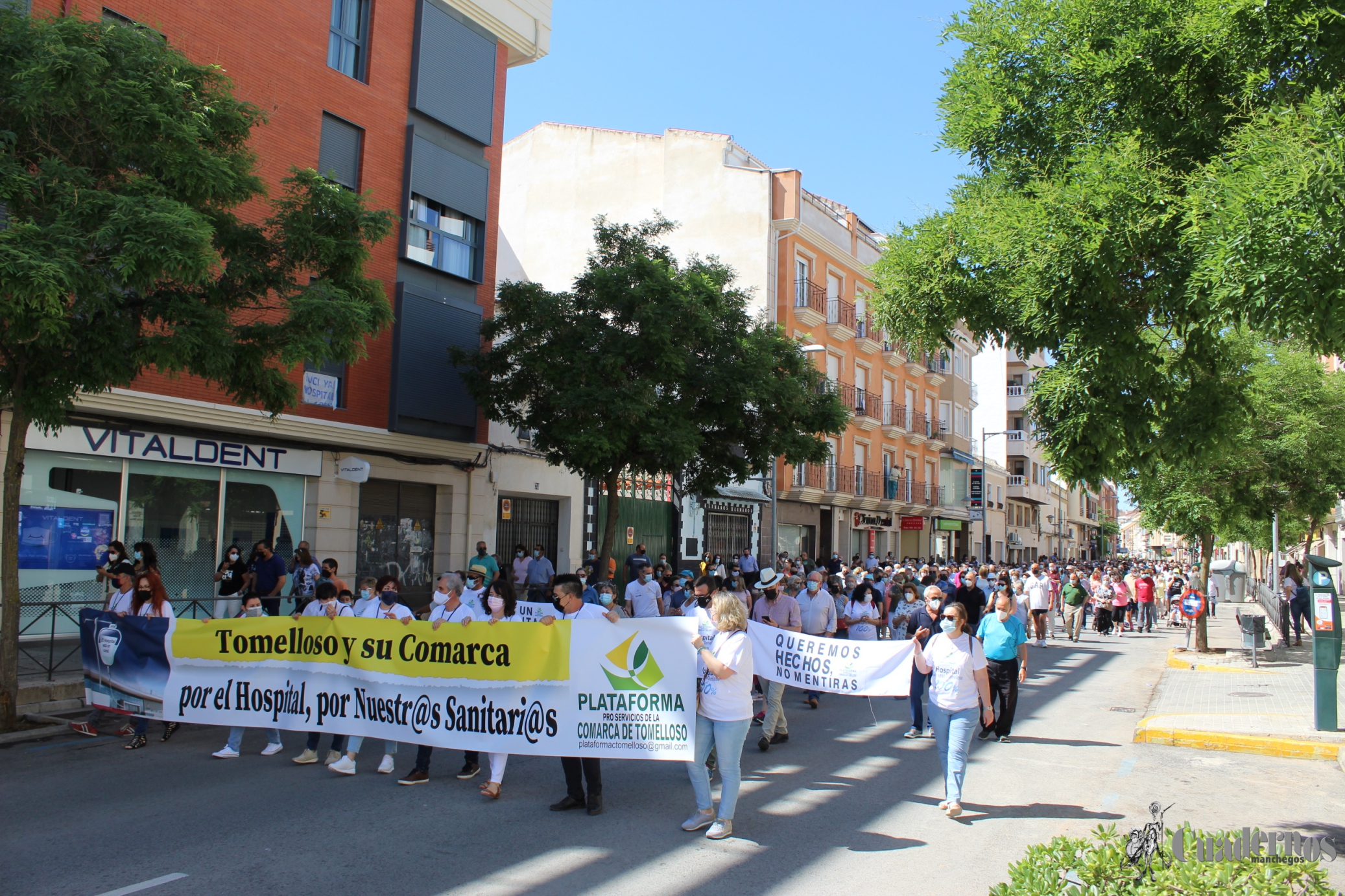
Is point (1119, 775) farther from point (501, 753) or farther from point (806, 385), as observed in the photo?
point (806, 385)

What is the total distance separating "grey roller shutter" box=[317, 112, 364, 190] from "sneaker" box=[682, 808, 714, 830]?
49.6 feet

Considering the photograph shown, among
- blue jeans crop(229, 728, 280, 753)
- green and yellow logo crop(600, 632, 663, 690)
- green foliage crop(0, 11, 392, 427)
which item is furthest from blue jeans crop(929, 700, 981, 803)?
green foliage crop(0, 11, 392, 427)

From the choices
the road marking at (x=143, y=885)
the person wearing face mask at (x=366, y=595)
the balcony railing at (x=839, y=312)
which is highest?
the balcony railing at (x=839, y=312)

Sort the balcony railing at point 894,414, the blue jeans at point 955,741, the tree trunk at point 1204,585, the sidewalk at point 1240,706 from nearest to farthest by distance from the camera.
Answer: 1. the blue jeans at point 955,741
2. the sidewalk at point 1240,706
3. the tree trunk at point 1204,585
4. the balcony railing at point 894,414

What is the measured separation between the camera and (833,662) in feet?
31.0

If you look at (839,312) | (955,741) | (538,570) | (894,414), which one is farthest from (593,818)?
(894,414)

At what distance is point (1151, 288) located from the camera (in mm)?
6383

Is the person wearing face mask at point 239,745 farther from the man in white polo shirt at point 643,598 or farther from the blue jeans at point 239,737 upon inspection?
the man in white polo shirt at point 643,598

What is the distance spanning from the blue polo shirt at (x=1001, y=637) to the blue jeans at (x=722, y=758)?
4.86 meters

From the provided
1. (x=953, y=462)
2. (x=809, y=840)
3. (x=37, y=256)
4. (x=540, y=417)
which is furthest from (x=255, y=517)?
(x=953, y=462)

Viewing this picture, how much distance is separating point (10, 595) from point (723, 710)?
795 centimetres

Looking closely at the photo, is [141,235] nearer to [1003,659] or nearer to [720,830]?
[720,830]

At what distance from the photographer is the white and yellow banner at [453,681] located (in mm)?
7207

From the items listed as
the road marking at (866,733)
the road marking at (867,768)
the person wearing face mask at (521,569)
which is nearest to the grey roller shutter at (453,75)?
the person wearing face mask at (521,569)
